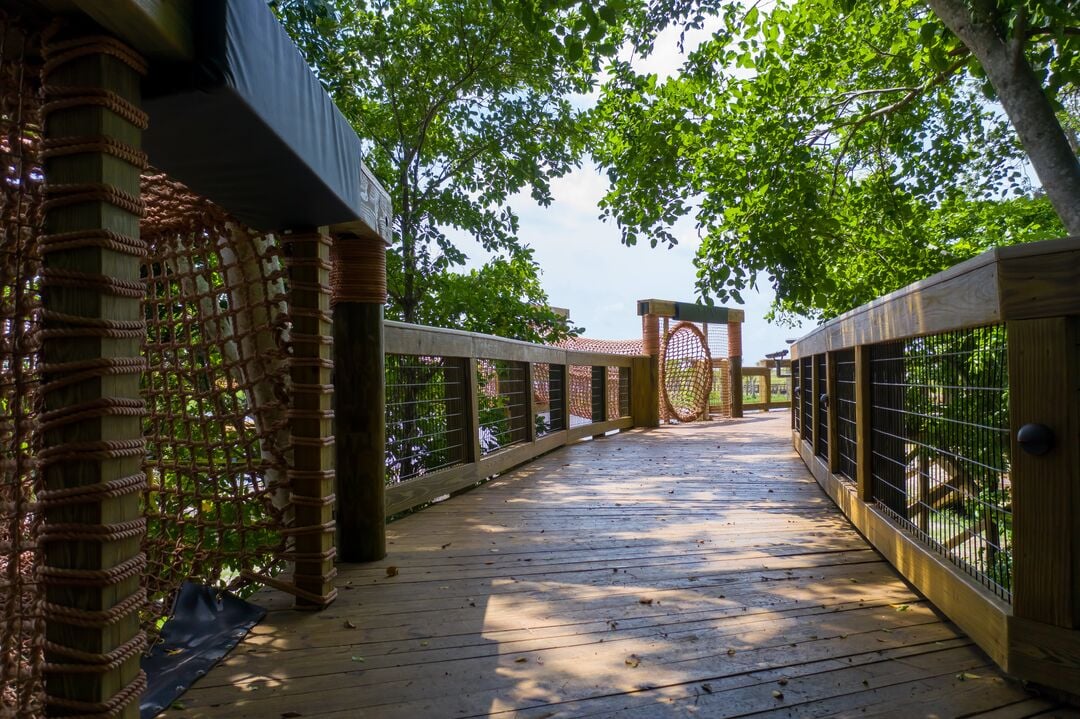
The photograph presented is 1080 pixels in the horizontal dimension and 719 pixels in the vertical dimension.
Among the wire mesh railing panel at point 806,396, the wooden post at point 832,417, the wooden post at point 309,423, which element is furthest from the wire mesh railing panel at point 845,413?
the wooden post at point 309,423

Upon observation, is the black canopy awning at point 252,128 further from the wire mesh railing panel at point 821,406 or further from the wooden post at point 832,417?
the wire mesh railing panel at point 821,406

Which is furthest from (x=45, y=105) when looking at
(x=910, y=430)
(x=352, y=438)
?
(x=910, y=430)

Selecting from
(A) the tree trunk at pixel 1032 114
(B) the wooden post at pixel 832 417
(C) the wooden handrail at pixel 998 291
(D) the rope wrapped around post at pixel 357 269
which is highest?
(A) the tree trunk at pixel 1032 114

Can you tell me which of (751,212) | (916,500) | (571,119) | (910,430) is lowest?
(916,500)

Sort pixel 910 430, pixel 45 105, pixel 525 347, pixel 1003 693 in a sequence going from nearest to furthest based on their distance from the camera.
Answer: pixel 45 105 → pixel 1003 693 → pixel 910 430 → pixel 525 347

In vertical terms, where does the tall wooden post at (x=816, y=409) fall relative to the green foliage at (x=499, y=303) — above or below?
below

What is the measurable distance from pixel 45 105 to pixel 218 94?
0.26m

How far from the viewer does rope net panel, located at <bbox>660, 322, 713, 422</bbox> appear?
11250 millimetres

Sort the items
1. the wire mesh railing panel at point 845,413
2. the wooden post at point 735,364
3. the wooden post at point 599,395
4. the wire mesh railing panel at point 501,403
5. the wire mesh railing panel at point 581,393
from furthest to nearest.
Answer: the wooden post at point 735,364
the wire mesh railing panel at point 581,393
the wooden post at point 599,395
the wire mesh railing panel at point 501,403
the wire mesh railing panel at point 845,413

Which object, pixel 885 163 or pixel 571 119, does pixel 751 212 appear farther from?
pixel 885 163

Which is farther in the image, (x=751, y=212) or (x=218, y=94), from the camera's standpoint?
(x=751, y=212)

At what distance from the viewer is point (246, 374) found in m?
2.32

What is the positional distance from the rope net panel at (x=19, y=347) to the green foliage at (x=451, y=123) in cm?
388

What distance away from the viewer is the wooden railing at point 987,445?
1.39 meters
